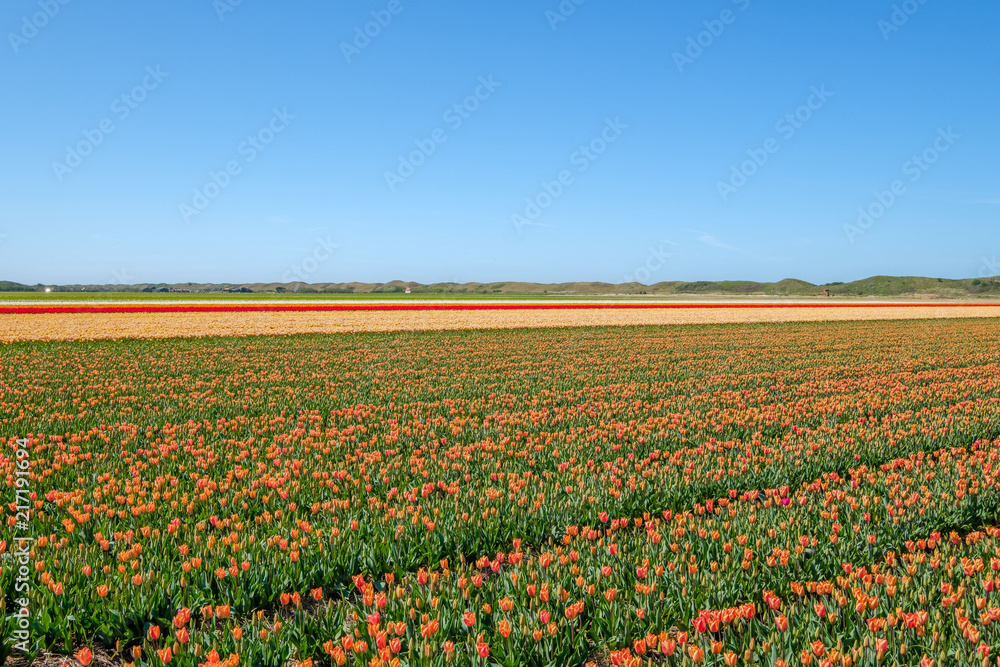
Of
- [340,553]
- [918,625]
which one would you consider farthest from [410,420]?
[918,625]

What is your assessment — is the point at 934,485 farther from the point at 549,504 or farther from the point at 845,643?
the point at 549,504

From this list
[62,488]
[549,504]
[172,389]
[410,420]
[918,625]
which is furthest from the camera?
[172,389]

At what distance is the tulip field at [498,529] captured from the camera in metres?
3.49

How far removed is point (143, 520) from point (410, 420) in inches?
178

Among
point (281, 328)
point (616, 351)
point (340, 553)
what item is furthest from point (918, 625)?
point (281, 328)

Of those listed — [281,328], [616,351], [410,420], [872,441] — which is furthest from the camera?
[281,328]

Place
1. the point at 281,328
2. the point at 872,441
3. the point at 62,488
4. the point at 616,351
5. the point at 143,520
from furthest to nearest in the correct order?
1. the point at 281,328
2. the point at 616,351
3. the point at 872,441
4. the point at 62,488
5. the point at 143,520

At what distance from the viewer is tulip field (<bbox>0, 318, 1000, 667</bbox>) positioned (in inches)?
137

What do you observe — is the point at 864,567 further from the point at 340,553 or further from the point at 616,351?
the point at 616,351

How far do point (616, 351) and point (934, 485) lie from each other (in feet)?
49.7

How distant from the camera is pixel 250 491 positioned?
19.3 feet

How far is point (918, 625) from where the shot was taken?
→ 11.2 feet

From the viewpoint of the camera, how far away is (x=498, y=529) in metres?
5.16

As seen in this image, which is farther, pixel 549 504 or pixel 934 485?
pixel 934 485
